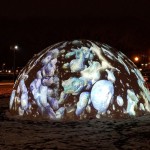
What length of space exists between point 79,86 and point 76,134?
248 centimetres

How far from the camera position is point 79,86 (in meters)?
11.0

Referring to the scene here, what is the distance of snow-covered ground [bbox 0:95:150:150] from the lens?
7625 millimetres

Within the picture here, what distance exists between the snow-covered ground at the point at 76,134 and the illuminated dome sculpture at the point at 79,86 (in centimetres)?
44

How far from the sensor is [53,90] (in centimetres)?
1099

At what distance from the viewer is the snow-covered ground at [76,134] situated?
7625 mm

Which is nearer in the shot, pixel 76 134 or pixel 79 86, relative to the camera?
pixel 76 134

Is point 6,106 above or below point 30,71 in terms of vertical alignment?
below

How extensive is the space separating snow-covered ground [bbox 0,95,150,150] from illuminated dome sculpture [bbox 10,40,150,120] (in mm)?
438

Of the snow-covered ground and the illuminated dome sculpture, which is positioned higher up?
the illuminated dome sculpture

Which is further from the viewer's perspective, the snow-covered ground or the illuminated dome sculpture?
the illuminated dome sculpture

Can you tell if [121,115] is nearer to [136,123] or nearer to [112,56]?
[136,123]

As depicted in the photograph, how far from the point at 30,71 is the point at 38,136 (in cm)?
352

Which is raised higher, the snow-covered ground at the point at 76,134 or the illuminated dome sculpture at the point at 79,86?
the illuminated dome sculpture at the point at 79,86

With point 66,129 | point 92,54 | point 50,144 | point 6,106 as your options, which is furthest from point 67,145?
point 6,106
